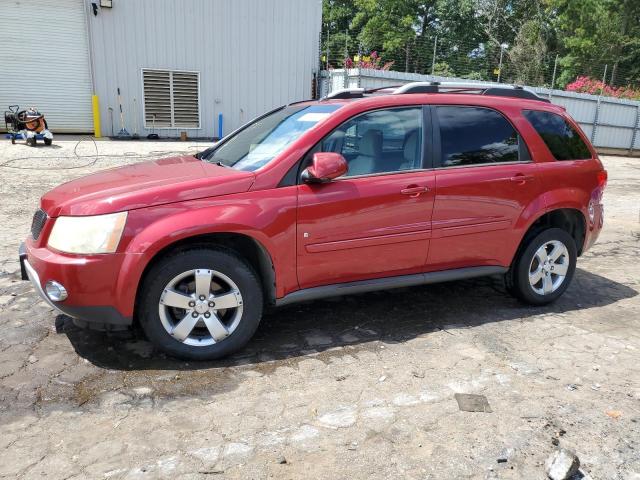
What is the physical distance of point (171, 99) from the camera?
55.9ft

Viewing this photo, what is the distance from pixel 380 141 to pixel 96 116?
1433 centimetres

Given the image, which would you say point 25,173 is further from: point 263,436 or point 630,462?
point 630,462

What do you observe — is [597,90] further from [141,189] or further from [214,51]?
[141,189]

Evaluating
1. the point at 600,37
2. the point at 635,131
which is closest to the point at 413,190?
the point at 635,131

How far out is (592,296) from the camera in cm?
504

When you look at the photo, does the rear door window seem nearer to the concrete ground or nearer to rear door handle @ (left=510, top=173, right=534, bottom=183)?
rear door handle @ (left=510, top=173, right=534, bottom=183)

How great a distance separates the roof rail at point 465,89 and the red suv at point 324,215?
0.7 inches

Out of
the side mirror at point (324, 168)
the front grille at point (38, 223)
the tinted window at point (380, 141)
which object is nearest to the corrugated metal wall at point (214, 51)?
the front grille at point (38, 223)

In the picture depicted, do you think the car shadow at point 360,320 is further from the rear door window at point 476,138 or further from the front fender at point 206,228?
the rear door window at point 476,138

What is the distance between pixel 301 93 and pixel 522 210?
1529cm

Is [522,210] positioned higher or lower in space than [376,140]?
lower

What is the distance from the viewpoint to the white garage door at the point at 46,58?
15195 mm

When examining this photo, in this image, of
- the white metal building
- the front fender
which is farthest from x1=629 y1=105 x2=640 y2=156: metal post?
the front fender

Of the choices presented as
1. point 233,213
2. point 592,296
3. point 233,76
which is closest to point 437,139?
point 233,213
